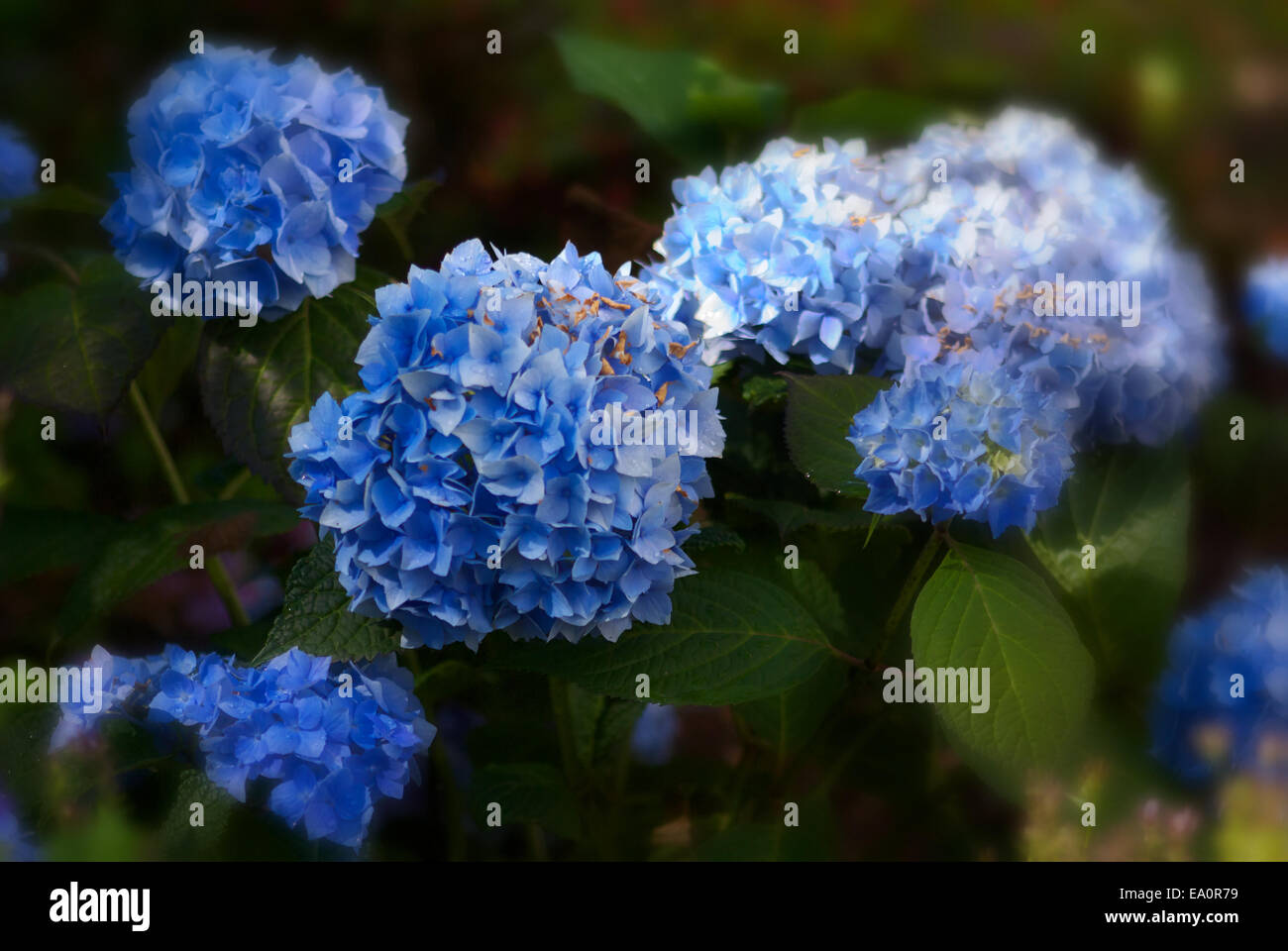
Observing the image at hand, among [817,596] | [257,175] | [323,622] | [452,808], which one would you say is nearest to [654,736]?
[452,808]

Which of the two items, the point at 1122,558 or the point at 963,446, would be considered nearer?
the point at 963,446

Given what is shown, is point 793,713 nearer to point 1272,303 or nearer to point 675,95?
point 675,95

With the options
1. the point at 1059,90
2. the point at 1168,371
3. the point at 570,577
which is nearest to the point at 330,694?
the point at 570,577

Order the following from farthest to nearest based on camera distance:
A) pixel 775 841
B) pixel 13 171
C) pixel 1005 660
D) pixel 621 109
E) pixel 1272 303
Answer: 1. pixel 621 109
2. pixel 1272 303
3. pixel 13 171
4. pixel 775 841
5. pixel 1005 660

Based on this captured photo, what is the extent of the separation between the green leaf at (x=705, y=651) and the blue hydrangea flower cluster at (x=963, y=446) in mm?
120

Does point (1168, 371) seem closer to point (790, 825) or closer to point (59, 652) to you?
point (790, 825)

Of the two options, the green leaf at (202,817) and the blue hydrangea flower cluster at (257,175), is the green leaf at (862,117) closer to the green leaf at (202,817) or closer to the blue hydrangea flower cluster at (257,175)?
the blue hydrangea flower cluster at (257,175)

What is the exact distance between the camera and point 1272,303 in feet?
4.83

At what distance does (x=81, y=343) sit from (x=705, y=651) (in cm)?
55

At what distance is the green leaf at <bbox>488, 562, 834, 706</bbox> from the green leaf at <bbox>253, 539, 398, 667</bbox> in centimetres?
8

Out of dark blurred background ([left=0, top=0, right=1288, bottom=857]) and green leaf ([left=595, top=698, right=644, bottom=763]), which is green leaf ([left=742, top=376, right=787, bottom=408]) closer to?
green leaf ([left=595, top=698, right=644, bottom=763])

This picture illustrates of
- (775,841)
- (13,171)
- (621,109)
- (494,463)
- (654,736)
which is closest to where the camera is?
(494,463)

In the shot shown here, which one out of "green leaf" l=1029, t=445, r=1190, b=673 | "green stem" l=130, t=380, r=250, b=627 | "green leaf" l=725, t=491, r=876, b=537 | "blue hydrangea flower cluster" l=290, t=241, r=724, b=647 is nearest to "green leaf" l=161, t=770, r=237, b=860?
"blue hydrangea flower cluster" l=290, t=241, r=724, b=647

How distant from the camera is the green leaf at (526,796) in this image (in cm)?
97
